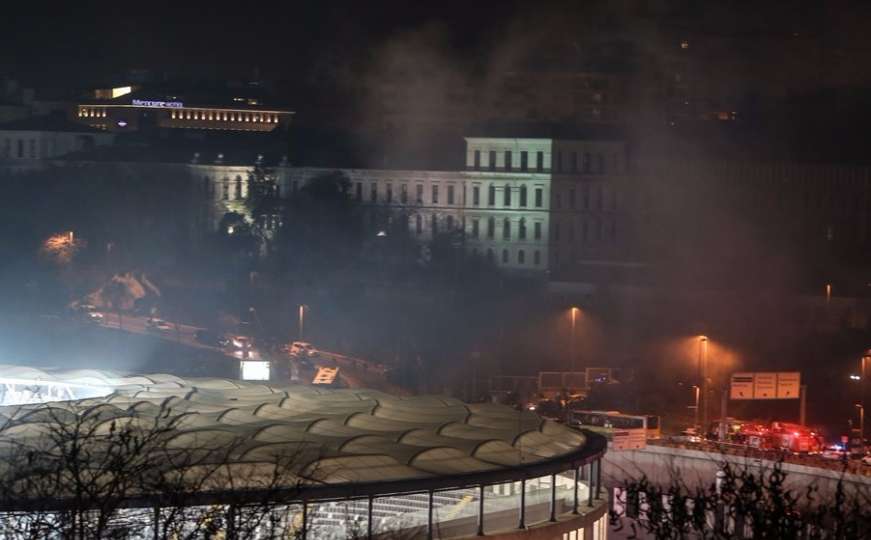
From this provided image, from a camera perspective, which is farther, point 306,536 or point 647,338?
point 647,338

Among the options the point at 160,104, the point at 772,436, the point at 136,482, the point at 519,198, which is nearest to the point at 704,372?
the point at 772,436

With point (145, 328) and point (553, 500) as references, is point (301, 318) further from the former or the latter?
point (553, 500)

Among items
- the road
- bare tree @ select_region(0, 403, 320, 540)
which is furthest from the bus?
the road

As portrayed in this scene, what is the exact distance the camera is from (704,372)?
49.1 metres

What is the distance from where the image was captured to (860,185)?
6975 cm

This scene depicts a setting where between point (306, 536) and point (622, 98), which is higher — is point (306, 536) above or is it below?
below

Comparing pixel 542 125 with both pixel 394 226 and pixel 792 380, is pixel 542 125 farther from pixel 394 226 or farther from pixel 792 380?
pixel 792 380

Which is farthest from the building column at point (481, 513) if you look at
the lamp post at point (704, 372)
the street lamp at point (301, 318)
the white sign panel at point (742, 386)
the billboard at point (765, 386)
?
the street lamp at point (301, 318)

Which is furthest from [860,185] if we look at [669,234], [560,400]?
[560,400]

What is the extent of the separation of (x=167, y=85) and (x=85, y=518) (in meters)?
79.2

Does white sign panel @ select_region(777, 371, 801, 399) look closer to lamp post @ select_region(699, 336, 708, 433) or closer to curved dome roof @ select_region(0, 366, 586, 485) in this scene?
lamp post @ select_region(699, 336, 708, 433)

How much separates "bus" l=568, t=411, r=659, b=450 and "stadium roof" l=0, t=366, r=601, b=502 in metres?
4.10

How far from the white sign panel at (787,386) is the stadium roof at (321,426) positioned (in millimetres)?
11297

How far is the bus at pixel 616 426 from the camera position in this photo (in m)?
37.2
